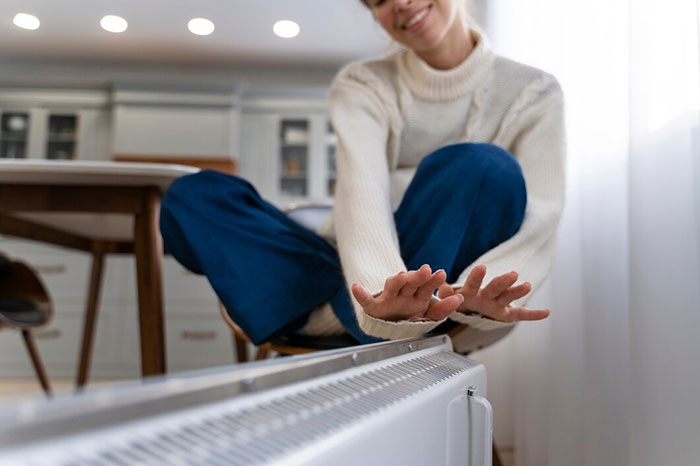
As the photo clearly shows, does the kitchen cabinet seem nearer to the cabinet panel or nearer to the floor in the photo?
the cabinet panel

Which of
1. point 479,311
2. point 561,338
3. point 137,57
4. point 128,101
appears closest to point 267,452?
point 479,311

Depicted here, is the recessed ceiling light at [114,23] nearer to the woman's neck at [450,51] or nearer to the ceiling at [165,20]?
the ceiling at [165,20]

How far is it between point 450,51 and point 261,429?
29.2 inches

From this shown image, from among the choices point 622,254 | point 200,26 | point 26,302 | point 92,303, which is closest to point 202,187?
point 622,254

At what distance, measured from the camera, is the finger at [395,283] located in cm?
43

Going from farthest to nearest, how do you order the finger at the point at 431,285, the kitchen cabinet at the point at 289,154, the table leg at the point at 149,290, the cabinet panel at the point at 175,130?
the kitchen cabinet at the point at 289,154 < the cabinet panel at the point at 175,130 < the table leg at the point at 149,290 < the finger at the point at 431,285

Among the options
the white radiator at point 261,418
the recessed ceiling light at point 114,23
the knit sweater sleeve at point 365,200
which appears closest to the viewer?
the white radiator at point 261,418

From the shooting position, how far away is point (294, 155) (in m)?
3.08

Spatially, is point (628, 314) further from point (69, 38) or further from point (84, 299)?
point (84, 299)

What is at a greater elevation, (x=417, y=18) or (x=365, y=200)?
(x=417, y=18)

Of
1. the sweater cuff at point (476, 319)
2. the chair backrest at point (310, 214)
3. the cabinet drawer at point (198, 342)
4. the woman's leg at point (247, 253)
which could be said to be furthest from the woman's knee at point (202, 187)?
the cabinet drawer at point (198, 342)

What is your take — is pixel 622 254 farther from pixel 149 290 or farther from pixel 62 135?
pixel 62 135

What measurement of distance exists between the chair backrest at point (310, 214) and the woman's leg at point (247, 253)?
225 mm

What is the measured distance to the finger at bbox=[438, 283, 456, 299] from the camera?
1.61 feet
